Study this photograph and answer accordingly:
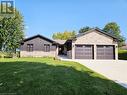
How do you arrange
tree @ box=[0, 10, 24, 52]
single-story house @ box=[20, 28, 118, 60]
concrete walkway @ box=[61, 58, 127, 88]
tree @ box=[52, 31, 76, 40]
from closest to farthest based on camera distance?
concrete walkway @ box=[61, 58, 127, 88]
single-story house @ box=[20, 28, 118, 60]
tree @ box=[0, 10, 24, 52]
tree @ box=[52, 31, 76, 40]

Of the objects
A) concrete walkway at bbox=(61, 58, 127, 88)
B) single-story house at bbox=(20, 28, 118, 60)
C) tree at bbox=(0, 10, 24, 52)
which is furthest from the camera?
tree at bbox=(0, 10, 24, 52)

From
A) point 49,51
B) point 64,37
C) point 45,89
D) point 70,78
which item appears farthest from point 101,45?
point 64,37

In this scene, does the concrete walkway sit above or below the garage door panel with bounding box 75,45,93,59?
below

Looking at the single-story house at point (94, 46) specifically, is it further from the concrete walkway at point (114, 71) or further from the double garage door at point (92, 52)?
the concrete walkway at point (114, 71)

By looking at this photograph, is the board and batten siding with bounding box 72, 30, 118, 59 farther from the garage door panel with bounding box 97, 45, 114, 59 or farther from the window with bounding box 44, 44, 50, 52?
the window with bounding box 44, 44, 50, 52

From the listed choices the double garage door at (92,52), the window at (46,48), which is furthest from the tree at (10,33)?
the double garage door at (92,52)

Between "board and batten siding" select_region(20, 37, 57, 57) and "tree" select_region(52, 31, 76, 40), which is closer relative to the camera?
"board and batten siding" select_region(20, 37, 57, 57)

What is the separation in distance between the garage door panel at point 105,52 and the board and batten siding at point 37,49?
7.80 m

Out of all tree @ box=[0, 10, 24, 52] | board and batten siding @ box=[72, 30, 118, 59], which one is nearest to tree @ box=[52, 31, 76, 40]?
tree @ box=[0, 10, 24, 52]

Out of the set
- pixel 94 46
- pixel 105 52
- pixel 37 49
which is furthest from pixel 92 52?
pixel 37 49

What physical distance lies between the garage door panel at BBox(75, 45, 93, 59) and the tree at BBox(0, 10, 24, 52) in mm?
11675

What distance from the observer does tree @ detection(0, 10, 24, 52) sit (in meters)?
43.1

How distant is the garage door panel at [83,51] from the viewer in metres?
38.0

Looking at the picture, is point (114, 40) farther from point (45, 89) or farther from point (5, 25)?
point (45, 89)
